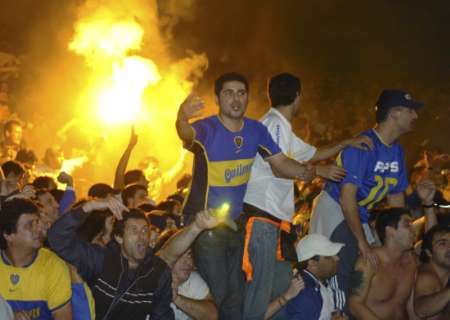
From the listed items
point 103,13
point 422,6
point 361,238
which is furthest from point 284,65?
point 361,238

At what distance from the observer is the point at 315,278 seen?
700 cm

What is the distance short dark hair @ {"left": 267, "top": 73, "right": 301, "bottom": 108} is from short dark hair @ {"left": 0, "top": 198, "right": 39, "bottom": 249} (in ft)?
6.73

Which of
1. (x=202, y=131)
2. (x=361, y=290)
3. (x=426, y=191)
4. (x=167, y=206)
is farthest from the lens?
(x=167, y=206)

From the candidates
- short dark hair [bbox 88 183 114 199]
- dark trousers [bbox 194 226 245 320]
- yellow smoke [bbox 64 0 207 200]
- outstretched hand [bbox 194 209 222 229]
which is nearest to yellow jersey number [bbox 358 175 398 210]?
dark trousers [bbox 194 226 245 320]

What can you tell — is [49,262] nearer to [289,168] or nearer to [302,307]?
[289,168]

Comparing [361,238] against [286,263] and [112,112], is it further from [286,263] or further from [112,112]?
[112,112]

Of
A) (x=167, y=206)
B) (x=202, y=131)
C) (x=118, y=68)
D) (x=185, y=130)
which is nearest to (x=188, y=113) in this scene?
(x=185, y=130)

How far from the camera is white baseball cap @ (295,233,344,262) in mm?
6887

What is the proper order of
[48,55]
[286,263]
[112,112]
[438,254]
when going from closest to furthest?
[286,263], [438,254], [112,112], [48,55]

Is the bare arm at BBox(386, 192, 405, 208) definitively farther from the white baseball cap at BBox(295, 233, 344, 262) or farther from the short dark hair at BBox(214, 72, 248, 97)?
the short dark hair at BBox(214, 72, 248, 97)

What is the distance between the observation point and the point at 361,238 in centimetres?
689

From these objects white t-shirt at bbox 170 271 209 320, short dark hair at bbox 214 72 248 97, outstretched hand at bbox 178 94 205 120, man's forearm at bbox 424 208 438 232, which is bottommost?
white t-shirt at bbox 170 271 209 320

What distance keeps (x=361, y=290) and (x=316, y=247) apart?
1.91 ft

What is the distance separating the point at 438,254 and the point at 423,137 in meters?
10.5
